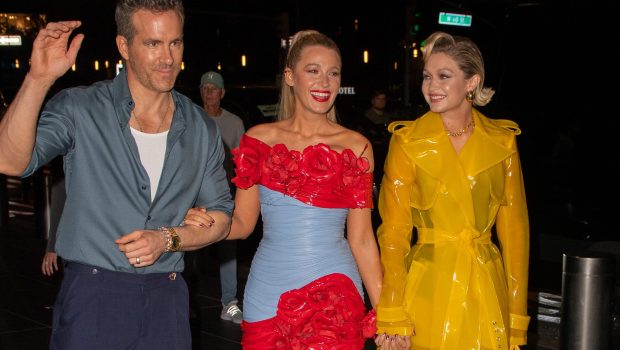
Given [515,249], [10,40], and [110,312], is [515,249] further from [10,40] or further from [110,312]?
[10,40]

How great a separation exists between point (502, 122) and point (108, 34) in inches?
960

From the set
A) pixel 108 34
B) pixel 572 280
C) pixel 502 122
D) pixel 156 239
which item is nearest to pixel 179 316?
pixel 156 239

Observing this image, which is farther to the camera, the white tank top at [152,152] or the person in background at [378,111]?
the person in background at [378,111]

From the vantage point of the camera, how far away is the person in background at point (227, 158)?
8352mm

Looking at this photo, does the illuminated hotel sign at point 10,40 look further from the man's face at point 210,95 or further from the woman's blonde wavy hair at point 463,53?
the woman's blonde wavy hair at point 463,53

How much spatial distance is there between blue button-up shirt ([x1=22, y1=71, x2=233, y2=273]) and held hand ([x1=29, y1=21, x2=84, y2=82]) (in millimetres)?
286

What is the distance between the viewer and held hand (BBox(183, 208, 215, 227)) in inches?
143

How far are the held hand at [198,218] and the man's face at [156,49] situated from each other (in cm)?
51

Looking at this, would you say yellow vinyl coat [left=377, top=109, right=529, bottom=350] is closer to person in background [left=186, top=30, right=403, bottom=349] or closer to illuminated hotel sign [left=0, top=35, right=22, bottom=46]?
person in background [left=186, top=30, right=403, bottom=349]

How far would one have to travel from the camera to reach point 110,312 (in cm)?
346

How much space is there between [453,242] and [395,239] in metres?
0.27

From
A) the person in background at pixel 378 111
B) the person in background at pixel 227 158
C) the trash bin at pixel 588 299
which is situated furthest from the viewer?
the person in background at pixel 378 111

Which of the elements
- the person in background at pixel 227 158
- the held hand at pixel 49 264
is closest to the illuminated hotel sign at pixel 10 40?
the person in background at pixel 227 158

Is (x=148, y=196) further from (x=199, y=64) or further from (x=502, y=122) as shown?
(x=199, y=64)
